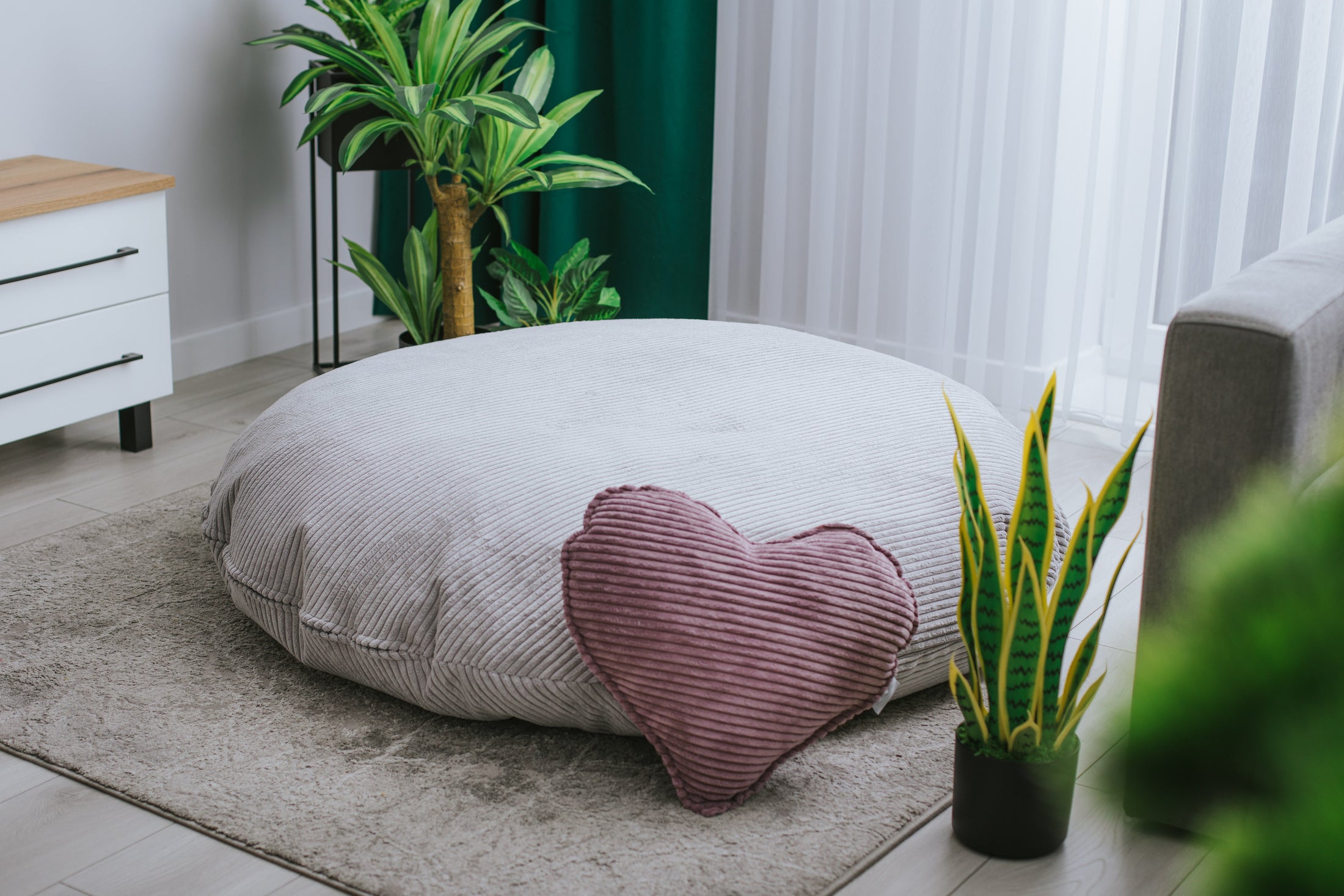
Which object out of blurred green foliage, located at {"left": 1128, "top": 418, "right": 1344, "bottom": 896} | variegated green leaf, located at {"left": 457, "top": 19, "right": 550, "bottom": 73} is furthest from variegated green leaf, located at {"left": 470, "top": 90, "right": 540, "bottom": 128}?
blurred green foliage, located at {"left": 1128, "top": 418, "right": 1344, "bottom": 896}

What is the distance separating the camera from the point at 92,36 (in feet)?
9.66

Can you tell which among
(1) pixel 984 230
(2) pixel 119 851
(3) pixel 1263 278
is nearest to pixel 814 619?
(3) pixel 1263 278

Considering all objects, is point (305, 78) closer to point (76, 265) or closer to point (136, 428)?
point (76, 265)

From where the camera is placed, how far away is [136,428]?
2746 mm

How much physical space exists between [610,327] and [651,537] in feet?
3.05

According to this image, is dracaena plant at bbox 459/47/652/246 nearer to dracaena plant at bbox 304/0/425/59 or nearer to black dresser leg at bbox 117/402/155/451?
dracaena plant at bbox 304/0/425/59

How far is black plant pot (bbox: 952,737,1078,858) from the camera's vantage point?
136 cm

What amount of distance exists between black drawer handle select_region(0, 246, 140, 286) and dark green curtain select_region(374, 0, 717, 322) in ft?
3.64

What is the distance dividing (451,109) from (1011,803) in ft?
6.16

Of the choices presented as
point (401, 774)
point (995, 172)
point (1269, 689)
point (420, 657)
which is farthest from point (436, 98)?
point (1269, 689)

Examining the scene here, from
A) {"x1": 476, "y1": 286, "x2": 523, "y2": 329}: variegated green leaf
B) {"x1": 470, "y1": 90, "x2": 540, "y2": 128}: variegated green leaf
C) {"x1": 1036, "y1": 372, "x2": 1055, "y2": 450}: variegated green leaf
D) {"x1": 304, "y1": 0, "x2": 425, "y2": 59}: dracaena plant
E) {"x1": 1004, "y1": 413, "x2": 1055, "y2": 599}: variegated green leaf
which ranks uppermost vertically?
{"x1": 304, "y1": 0, "x2": 425, "y2": 59}: dracaena plant

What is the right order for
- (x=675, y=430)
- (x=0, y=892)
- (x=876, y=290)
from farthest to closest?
(x=876, y=290) → (x=675, y=430) → (x=0, y=892)

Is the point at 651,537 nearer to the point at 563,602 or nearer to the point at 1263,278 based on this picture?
the point at 563,602

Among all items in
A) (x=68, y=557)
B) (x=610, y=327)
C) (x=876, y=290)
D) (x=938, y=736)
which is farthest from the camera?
(x=876, y=290)
